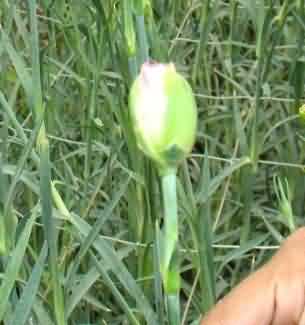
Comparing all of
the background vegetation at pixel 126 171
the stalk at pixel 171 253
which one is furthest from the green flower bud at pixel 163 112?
the background vegetation at pixel 126 171

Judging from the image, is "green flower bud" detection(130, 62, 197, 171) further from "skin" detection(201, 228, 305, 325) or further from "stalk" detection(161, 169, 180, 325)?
"skin" detection(201, 228, 305, 325)

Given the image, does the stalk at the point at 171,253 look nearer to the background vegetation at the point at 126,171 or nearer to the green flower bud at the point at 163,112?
the green flower bud at the point at 163,112

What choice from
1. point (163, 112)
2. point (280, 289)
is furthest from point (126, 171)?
point (163, 112)

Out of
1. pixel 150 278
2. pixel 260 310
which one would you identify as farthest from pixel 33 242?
pixel 260 310

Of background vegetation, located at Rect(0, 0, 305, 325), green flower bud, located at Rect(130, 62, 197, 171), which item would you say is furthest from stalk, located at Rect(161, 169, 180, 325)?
background vegetation, located at Rect(0, 0, 305, 325)

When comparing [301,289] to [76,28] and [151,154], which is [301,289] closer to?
[151,154]

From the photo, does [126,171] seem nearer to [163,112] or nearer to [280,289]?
[280,289]

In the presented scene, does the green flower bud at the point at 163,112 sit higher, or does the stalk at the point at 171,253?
the green flower bud at the point at 163,112
